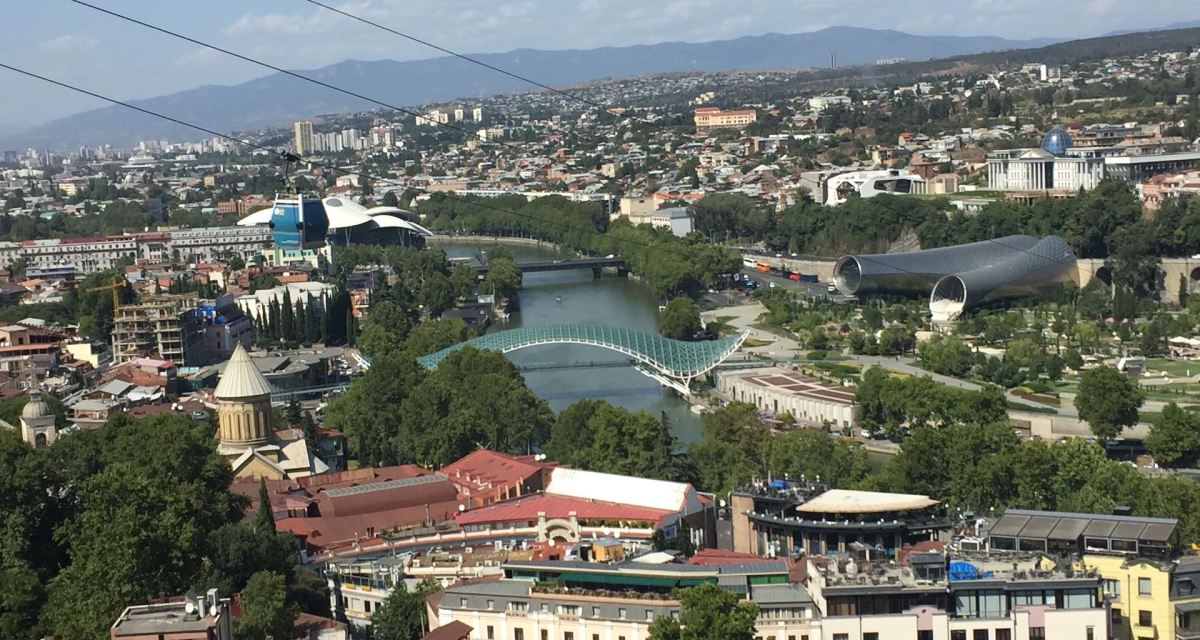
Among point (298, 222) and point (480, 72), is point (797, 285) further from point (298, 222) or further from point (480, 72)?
point (480, 72)

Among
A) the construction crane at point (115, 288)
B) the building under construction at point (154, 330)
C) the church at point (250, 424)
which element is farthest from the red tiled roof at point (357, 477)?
the construction crane at point (115, 288)

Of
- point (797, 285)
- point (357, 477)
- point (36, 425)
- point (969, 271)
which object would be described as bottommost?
point (797, 285)

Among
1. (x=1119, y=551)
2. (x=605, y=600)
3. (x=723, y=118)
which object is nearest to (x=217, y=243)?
(x=723, y=118)

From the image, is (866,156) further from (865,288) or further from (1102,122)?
(865,288)

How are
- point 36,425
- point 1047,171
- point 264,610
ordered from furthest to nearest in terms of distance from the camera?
point 1047,171
point 36,425
point 264,610

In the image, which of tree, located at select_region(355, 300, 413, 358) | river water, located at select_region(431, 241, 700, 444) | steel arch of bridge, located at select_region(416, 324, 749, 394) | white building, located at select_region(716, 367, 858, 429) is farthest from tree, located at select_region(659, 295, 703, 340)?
white building, located at select_region(716, 367, 858, 429)

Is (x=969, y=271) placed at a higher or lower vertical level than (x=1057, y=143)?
lower
